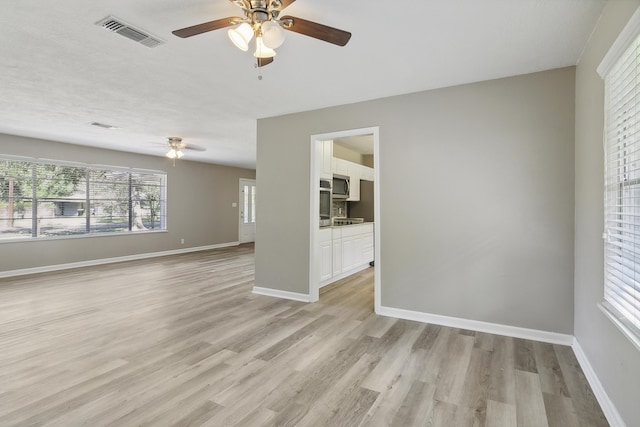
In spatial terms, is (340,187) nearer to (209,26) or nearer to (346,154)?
(346,154)

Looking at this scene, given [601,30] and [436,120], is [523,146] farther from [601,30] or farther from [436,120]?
[601,30]

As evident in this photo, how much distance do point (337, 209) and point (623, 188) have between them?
4970mm

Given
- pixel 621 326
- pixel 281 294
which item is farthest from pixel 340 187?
pixel 621 326

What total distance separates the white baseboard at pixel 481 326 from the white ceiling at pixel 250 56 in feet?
7.78

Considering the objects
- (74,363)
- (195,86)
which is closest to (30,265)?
(74,363)

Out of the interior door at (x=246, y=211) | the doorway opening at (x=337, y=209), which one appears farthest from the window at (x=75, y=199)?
the doorway opening at (x=337, y=209)

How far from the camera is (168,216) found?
820cm

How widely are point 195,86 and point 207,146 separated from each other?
3.45 metres

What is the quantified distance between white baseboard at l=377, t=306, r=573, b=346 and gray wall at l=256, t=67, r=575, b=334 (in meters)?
0.05

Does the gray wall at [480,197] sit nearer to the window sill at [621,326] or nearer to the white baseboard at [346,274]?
the window sill at [621,326]

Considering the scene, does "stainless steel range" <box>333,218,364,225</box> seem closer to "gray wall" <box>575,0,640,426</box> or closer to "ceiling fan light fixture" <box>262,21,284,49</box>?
"gray wall" <box>575,0,640,426</box>

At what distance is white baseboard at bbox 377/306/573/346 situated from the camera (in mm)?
2883

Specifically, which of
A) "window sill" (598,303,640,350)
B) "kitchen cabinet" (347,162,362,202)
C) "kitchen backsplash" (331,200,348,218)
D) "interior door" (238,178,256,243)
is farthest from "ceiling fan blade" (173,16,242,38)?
"interior door" (238,178,256,243)

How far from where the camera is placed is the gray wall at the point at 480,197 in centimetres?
288
